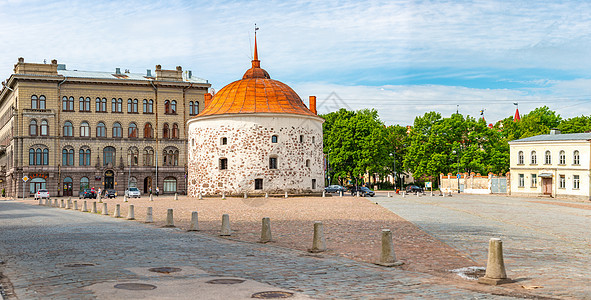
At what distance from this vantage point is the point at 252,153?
193 ft

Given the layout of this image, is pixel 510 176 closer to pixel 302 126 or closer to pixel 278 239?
pixel 302 126

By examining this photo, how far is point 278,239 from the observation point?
17422mm

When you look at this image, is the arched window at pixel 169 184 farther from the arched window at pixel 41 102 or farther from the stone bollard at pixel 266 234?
the stone bollard at pixel 266 234

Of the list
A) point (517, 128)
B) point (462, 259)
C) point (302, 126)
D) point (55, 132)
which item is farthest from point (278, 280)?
point (517, 128)

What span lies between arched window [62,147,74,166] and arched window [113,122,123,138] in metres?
6.24

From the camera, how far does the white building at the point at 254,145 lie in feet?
193

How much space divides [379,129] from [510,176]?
22.8 meters

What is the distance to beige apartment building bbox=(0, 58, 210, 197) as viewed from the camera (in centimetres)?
7700

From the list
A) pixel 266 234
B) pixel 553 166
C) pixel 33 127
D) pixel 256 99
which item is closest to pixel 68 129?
pixel 33 127

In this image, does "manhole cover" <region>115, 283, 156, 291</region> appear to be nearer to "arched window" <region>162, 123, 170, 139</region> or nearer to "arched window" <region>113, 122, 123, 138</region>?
"arched window" <region>113, 122, 123, 138</region>

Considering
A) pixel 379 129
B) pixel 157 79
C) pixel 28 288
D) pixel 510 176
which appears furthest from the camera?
pixel 379 129

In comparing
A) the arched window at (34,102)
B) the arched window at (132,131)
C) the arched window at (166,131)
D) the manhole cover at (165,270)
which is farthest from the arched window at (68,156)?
the manhole cover at (165,270)

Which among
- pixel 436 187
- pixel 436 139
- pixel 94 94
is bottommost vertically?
pixel 436 187

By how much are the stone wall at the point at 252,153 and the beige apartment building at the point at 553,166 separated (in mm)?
28363
